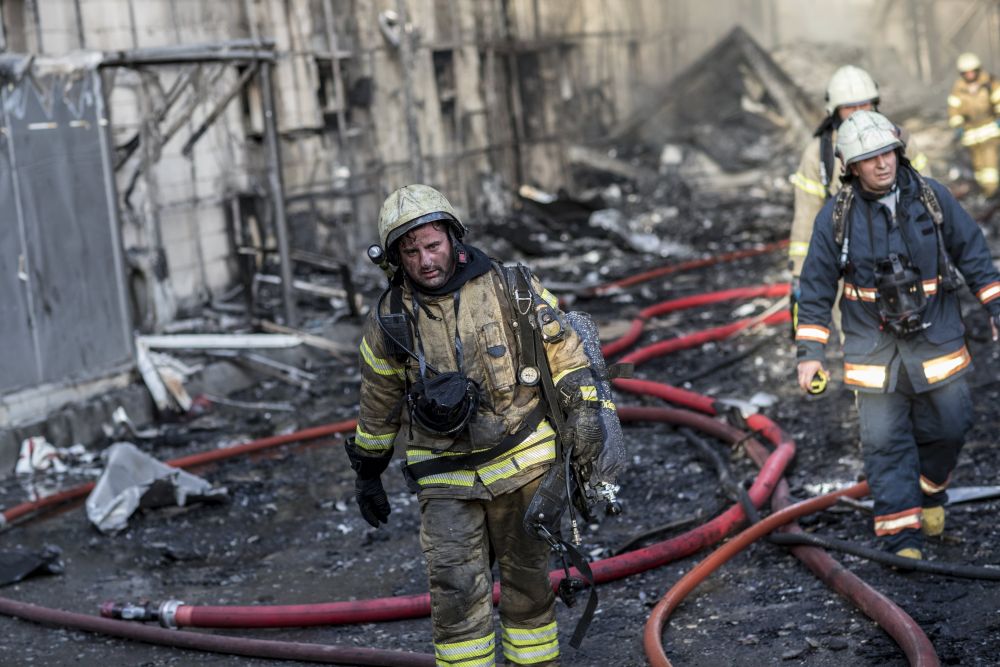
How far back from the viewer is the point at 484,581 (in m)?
4.20

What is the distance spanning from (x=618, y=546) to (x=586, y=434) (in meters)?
2.24

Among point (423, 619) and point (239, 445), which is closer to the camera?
point (423, 619)

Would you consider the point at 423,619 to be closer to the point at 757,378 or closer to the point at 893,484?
the point at 893,484

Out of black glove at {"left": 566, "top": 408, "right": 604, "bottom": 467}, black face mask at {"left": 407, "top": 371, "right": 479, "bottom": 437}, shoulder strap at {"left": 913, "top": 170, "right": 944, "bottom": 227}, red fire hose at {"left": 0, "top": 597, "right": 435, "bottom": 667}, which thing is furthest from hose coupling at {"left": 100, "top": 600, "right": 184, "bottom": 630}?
shoulder strap at {"left": 913, "top": 170, "right": 944, "bottom": 227}

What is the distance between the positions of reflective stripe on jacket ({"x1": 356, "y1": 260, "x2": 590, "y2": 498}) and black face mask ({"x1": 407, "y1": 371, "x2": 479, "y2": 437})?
2.7 inches

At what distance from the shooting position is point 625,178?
22.3 metres

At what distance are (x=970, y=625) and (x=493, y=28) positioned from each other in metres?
16.5

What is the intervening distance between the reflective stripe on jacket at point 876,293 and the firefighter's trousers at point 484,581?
1.65 m

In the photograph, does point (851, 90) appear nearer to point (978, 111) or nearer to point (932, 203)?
point (932, 203)

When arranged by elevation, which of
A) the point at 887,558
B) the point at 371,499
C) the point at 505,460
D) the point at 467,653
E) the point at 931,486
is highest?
the point at 505,460

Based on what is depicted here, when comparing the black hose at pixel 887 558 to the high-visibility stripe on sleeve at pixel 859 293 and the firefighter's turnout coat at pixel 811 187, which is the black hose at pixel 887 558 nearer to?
the high-visibility stripe on sleeve at pixel 859 293

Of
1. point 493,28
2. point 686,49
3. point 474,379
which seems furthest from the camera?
point 686,49

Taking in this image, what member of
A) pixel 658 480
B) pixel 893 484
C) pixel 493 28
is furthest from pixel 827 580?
pixel 493 28

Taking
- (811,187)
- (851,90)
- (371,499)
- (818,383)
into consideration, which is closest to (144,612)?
(371,499)
